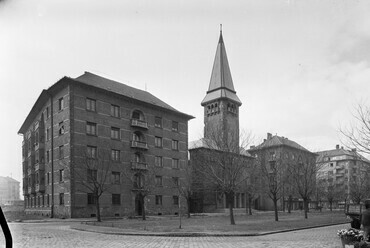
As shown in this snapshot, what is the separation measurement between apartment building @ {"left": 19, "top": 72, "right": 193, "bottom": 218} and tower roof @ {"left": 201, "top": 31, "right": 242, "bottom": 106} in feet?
72.8

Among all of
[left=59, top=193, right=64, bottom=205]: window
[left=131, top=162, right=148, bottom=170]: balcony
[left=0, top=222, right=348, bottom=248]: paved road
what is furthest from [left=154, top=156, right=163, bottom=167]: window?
[left=0, top=222, right=348, bottom=248]: paved road

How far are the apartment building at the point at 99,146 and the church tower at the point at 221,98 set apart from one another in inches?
752

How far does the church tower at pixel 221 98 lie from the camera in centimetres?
7414

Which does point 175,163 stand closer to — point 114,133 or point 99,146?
point 114,133

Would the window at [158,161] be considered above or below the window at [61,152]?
below

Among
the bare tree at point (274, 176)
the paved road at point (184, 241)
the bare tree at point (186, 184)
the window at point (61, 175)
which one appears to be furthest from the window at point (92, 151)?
the paved road at point (184, 241)

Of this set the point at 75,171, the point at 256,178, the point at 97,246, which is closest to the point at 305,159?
the point at 256,178

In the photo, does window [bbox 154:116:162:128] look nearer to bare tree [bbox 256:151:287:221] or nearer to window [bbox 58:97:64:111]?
window [bbox 58:97:64:111]

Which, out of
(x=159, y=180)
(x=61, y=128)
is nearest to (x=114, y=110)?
(x=61, y=128)

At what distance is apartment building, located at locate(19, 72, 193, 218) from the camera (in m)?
41.2

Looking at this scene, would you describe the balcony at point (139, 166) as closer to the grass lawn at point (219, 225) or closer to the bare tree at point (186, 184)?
the bare tree at point (186, 184)

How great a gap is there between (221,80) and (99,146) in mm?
39898

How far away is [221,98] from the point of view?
74312 millimetres

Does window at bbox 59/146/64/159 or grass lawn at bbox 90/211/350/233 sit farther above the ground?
window at bbox 59/146/64/159
